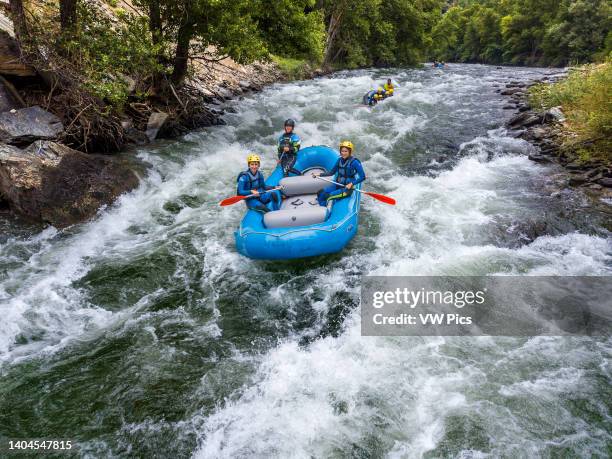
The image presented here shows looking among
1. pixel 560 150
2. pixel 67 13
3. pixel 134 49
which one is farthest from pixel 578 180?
pixel 67 13

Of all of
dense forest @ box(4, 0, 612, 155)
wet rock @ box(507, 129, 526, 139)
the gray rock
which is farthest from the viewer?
wet rock @ box(507, 129, 526, 139)

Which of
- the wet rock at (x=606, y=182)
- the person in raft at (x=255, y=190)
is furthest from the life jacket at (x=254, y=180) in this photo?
the wet rock at (x=606, y=182)

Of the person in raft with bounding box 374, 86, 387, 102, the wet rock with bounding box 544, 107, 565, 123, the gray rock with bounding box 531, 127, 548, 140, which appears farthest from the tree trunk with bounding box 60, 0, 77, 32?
the wet rock with bounding box 544, 107, 565, 123

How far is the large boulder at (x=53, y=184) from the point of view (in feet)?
19.0

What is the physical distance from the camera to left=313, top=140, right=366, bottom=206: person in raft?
602cm

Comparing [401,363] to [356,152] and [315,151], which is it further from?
[356,152]

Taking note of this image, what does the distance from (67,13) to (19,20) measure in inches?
32.9

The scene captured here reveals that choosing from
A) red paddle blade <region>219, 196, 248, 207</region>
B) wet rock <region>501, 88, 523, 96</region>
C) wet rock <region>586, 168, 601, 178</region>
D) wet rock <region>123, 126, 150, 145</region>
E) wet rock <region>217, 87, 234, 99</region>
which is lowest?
wet rock <region>586, 168, 601, 178</region>

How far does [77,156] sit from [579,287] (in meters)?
7.42

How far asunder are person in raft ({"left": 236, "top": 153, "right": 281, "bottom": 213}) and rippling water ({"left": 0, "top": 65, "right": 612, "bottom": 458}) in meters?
0.73

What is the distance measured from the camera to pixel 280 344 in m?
4.15

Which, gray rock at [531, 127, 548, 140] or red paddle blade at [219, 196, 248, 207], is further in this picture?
gray rock at [531, 127, 548, 140]

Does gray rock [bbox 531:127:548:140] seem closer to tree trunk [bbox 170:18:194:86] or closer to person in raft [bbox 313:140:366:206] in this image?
person in raft [bbox 313:140:366:206]

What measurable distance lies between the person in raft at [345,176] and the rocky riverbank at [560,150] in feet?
13.4
